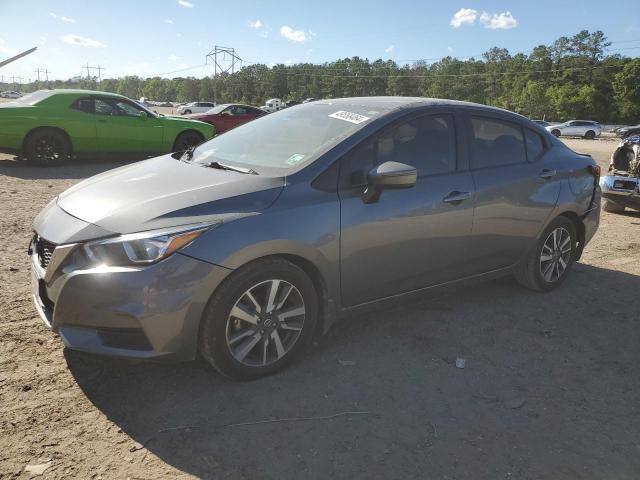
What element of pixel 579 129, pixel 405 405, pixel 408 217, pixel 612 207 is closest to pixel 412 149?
pixel 408 217

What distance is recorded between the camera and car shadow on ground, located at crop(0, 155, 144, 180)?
9.77 meters

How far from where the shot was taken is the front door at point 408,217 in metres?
3.36

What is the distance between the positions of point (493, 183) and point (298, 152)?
5.21 ft

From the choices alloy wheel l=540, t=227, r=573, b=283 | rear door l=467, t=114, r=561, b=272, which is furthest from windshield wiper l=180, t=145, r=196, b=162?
alloy wheel l=540, t=227, r=573, b=283

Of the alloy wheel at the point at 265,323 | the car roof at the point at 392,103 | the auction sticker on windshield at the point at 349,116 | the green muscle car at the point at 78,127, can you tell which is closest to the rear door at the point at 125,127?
the green muscle car at the point at 78,127

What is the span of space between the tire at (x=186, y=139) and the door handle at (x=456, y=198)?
9480 mm

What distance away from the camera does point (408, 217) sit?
3.57 meters

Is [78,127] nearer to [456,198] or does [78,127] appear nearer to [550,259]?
[456,198]

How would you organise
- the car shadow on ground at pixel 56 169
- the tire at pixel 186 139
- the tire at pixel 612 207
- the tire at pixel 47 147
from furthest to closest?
the tire at pixel 186 139 → the tire at pixel 47 147 → the car shadow on ground at pixel 56 169 → the tire at pixel 612 207

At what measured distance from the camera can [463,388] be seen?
3.20 m

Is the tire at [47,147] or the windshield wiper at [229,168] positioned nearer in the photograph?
the windshield wiper at [229,168]

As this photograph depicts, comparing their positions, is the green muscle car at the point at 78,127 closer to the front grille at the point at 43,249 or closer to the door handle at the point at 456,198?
the front grille at the point at 43,249

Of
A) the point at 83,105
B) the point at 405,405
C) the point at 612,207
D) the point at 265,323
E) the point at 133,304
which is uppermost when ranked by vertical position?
the point at 83,105

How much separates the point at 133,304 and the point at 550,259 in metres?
3.70
